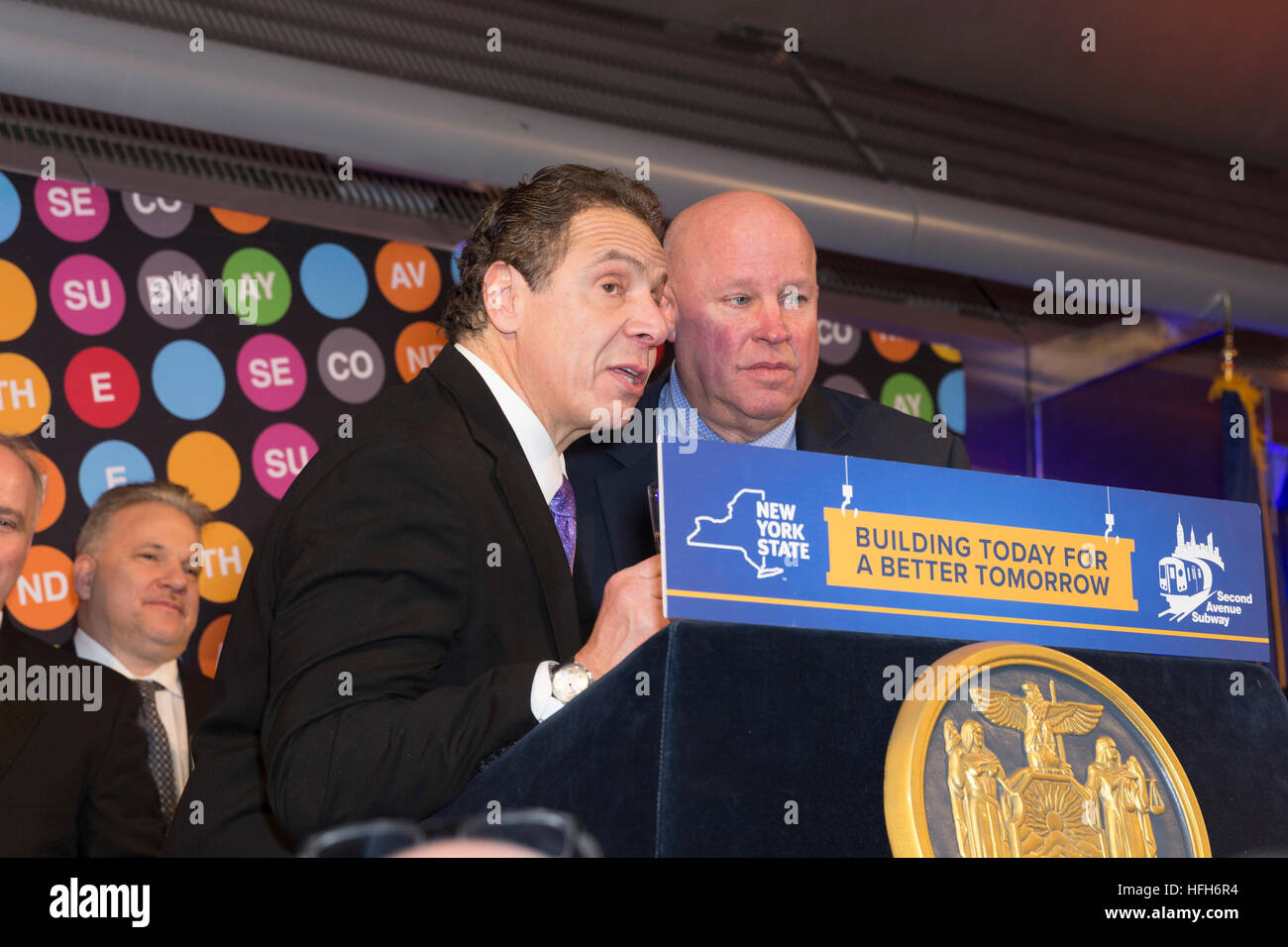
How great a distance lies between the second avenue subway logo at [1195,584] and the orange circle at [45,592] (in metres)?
3.26

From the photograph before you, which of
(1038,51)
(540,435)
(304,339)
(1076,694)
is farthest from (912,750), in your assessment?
(1038,51)

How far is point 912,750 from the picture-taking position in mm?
999

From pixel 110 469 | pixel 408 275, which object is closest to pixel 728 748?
pixel 110 469

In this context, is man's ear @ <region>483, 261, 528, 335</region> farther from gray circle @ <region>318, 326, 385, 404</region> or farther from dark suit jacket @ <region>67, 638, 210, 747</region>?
gray circle @ <region>318, 326, 385, 404</region>

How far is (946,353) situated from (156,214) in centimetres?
311

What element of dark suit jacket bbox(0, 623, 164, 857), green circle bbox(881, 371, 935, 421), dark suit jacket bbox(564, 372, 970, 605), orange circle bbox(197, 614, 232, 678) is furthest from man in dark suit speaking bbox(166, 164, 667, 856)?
green circle bbox(881, 371, 935, 421)

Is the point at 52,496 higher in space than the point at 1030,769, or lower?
higher

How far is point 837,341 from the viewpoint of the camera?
530cm

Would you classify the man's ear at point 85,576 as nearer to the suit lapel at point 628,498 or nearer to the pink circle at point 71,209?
the pink circle at point 71,209

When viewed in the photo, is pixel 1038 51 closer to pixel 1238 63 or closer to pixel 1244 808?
pixel 1238 63

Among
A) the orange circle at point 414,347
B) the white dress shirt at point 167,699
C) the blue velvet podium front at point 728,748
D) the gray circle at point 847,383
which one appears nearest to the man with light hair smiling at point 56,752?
the white dress shirt at point 167,699

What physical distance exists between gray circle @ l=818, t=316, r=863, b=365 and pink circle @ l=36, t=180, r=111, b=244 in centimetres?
261

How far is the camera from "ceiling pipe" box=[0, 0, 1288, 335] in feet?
11.2

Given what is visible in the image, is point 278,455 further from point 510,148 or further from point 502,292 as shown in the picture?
point 502,292
